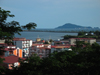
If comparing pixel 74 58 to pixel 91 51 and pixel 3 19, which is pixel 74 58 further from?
pixel 3 19


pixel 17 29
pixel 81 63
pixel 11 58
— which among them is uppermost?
pixel 17 29

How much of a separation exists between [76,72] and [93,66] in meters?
0.40

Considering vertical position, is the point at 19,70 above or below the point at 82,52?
below

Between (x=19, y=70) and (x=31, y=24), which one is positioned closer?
(x=31, y=24)

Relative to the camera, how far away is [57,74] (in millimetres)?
4055

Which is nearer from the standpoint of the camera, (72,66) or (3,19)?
(3,19)

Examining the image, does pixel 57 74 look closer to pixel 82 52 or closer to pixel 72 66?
pixel 72 66

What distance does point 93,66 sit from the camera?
412 centimetres

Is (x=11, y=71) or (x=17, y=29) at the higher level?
(x=17, y=29)

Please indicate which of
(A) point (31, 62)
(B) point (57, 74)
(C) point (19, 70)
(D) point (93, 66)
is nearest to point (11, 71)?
(C) point (19, 70)

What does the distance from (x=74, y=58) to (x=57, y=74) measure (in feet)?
2.49

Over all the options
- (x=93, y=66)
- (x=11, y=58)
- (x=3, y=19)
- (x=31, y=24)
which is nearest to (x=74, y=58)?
(x=93, y=66)

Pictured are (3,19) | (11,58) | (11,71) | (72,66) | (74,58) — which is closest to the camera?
(3,19)

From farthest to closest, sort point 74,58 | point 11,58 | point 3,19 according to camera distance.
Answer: point 11,58 < point 74,58 < point 3,19
